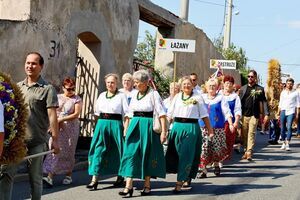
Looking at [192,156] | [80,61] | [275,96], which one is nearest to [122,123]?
[192,156]

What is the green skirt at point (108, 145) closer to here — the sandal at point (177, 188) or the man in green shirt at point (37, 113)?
the sandal at point (177, 188)

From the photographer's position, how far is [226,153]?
1132cm

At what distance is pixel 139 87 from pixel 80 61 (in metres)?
6.02

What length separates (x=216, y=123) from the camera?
1103 centimetres

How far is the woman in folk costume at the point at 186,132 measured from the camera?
30.3 ft

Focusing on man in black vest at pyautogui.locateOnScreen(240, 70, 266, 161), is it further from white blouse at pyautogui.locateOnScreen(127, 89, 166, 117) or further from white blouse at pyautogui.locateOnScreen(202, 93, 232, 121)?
white blouse at pyautogui.locateOnScreen(127, 89, 166, 117)

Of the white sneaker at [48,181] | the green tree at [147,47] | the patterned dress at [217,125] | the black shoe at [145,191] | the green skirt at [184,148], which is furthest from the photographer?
the green tree at [147,47]

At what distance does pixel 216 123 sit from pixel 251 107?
2390 mm

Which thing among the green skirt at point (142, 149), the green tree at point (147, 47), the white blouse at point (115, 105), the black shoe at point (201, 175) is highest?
the green tree at point (147, 47)

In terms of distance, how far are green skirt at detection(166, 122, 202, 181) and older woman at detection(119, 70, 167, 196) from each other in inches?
15.7

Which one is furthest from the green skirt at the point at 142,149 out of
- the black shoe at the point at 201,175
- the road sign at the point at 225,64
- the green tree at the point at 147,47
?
the green tree at the point at 147,47

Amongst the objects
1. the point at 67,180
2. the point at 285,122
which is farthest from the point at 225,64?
the point at 67,180

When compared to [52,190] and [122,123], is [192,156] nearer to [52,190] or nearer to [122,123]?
[122,123]

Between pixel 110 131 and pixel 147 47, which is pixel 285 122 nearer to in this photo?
pixel 110 131
